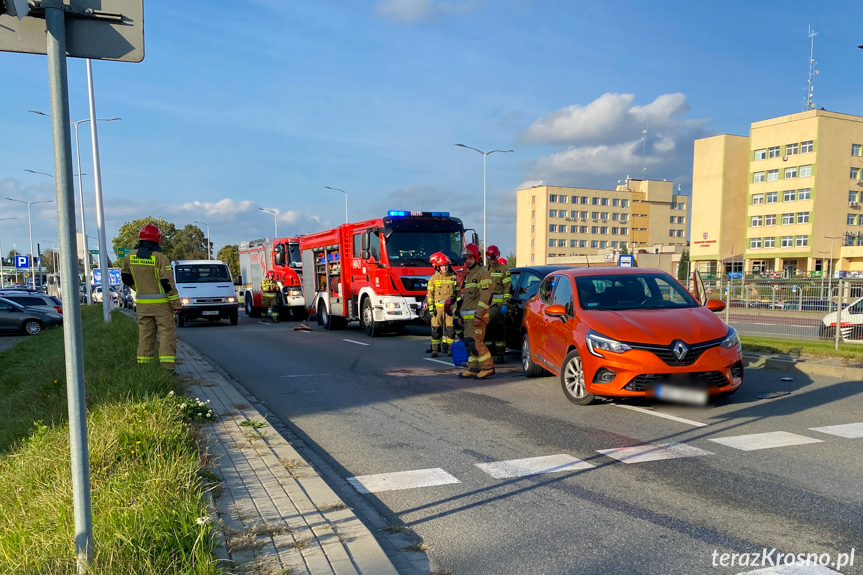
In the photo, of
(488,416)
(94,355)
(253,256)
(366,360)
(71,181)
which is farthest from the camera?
(253,256)

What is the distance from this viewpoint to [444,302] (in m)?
12.4

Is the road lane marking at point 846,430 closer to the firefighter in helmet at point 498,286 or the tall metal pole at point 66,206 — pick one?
the firefighter in helmet at point 498,286

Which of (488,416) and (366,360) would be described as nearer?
(488,416)

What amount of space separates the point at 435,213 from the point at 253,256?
1481 centimetres

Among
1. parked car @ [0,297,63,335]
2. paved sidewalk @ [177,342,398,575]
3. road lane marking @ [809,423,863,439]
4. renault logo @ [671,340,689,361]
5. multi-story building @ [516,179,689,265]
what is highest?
multi-story building @ [516,179,689,265]

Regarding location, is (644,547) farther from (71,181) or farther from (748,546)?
(71,181)

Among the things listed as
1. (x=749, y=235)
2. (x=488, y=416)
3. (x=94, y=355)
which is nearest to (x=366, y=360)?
(x=94, y=355)

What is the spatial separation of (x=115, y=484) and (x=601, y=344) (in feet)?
16.8

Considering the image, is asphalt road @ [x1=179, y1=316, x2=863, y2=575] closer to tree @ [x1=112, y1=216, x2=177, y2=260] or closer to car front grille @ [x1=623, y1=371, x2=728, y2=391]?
car front grille @ [x1=623, y1=371, x2=728, y2=391]

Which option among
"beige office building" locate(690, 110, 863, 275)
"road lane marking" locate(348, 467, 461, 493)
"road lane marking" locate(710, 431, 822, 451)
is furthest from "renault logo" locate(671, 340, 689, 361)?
"beige office building" locate(690, 110, 863, 275)

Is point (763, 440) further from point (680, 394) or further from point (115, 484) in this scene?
point (115, 484)

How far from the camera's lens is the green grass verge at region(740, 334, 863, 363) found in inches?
453

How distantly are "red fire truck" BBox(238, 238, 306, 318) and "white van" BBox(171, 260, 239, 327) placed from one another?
243 cm

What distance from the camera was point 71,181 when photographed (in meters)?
2.75
